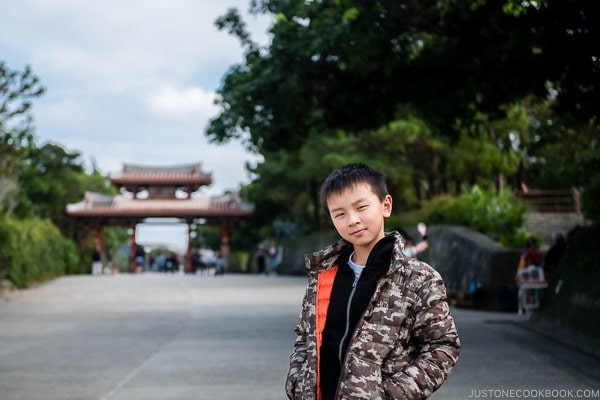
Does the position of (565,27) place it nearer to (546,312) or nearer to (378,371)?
(546,312)

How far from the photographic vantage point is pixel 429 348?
3.28m

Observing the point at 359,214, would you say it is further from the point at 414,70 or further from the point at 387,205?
the point at 414,70

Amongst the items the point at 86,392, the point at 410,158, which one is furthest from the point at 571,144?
the point at 86,392

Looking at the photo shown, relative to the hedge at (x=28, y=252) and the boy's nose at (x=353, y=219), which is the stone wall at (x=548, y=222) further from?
the boy's nose at (x=353, y=219)

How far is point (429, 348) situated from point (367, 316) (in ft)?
0.76

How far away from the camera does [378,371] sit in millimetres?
3258

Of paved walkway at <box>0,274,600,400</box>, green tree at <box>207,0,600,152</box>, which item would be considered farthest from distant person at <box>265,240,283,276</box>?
green tree at <box>207,0,600,152</box>

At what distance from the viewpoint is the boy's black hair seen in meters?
3.42

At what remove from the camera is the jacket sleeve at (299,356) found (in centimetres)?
338

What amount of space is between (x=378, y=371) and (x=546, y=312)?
10.6 meters

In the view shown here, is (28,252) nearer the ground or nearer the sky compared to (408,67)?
nearer the ground

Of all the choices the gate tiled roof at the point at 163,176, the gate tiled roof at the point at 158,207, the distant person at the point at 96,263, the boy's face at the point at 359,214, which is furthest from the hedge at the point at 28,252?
the boy's face at the point at 359,214

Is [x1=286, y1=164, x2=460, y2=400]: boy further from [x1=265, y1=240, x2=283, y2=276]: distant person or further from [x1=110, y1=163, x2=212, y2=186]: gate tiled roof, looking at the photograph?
[x1=110, y1=163, x2=212, y2=186]: gate tiled roof

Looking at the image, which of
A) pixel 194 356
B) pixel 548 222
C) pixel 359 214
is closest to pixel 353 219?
pixel 359 214
